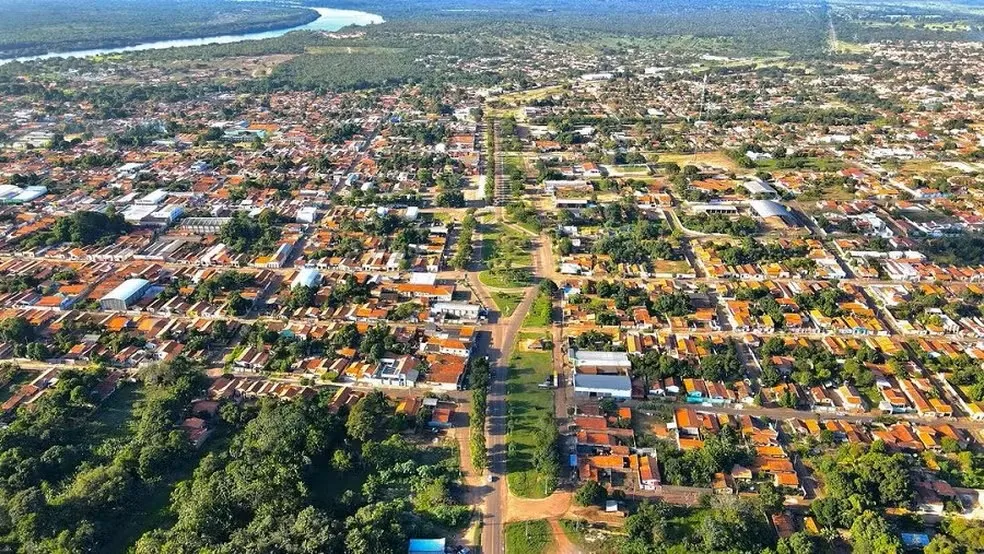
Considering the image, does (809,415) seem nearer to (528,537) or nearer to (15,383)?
(528,537)

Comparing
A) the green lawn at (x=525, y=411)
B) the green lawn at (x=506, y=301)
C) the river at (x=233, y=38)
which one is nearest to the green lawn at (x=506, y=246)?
the green lawn at (x=506, y=301)

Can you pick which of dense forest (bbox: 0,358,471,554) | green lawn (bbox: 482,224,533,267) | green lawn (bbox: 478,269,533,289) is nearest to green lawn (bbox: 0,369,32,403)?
dense forest (bbox: 0,358,471,554)

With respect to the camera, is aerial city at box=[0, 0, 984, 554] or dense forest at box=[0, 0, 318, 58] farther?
dense forest at box=[0, 0, 318, 58]

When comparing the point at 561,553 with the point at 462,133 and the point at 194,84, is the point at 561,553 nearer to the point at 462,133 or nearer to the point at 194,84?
the point at 462,133

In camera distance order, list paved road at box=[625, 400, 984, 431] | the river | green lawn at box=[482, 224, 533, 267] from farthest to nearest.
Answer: the river
green lawn at box=[482, 224, 533, 267]
paved road at box=[625, 400, 984, 431]

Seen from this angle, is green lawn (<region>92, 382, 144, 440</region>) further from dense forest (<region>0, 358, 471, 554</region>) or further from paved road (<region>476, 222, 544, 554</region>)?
paved road (<region>476, 222, 544, 554</region>)

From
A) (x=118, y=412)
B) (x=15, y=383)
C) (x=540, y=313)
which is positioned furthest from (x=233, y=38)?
(x=118, y=412)

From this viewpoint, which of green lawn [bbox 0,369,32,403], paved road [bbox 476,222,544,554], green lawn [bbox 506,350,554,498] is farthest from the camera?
green lawn [bbox 0,369,32,403]
